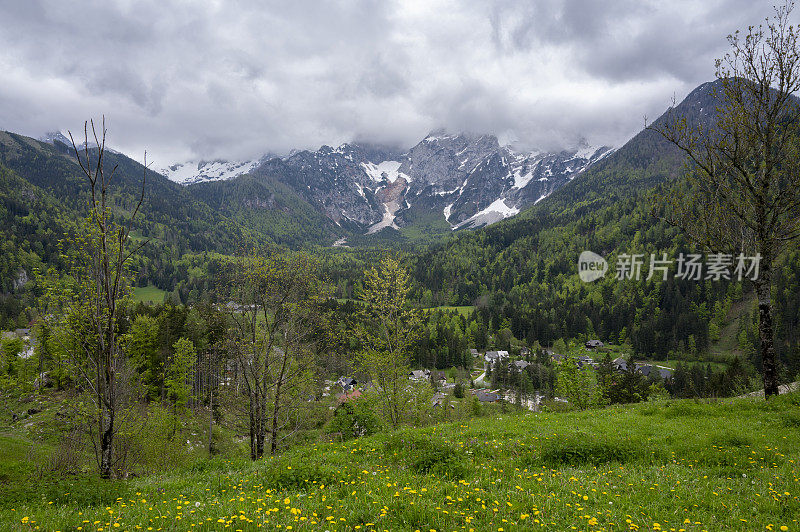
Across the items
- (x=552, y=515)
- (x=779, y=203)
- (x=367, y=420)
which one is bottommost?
(x=367, y=420)

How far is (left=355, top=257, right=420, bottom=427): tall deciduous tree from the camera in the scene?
2584 cm

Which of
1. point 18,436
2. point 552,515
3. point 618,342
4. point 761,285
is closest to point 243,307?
point 552,515

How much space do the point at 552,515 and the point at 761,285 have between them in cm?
1810

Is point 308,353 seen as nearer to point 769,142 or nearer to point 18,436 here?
point 769,142

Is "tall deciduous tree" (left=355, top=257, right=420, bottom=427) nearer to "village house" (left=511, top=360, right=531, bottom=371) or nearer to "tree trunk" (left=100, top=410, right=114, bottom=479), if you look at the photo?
"tree trunk" (left=100, top=410, right=114, bottom=479)

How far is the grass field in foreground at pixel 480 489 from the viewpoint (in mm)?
6770

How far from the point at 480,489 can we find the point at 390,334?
18.6 meters

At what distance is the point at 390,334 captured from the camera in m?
26.8

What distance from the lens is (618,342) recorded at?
568ft

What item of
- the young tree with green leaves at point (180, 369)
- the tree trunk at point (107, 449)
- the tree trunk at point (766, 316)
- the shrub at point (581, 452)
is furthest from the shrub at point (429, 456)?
the young tree with green leaves at point (180, 369)

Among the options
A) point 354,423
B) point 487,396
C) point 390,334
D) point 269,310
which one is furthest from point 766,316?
point 487,396

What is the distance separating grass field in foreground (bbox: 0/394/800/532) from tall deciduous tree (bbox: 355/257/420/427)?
38.1 feet

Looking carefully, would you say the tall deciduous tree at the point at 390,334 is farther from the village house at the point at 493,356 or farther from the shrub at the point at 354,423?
the village house at the point at 493,356

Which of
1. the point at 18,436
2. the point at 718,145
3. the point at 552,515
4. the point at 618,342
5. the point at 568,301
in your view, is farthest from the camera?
the point at 568,301
